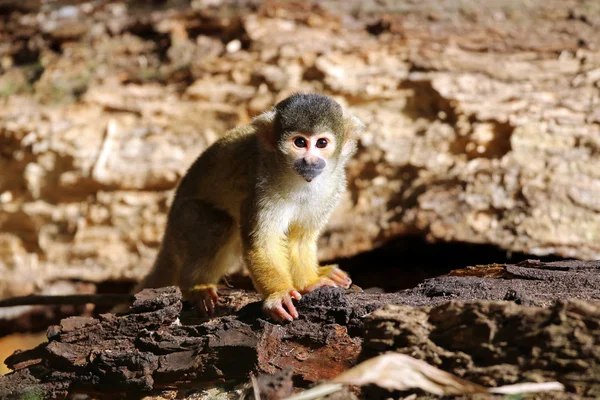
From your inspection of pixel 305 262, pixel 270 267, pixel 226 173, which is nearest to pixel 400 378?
pixel 270 267

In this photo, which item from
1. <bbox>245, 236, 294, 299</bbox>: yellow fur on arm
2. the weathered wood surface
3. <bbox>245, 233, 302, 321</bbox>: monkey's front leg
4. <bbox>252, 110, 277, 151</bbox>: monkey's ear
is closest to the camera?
the weathered wood surface

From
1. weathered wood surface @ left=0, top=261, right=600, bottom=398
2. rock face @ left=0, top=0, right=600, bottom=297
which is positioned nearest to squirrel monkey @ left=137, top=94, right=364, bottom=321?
weathered wood surface @ left=0, top=261, right=600, bottom=398

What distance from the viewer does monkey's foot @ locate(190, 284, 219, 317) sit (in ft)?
13.4

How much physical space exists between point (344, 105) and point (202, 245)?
2.14 metres

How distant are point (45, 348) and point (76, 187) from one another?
2887 mm

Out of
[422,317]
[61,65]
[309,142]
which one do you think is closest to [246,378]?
[422,317]

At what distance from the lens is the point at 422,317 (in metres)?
2.65

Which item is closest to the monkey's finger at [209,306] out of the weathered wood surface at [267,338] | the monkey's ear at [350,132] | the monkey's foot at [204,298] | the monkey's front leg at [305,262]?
the monkey's foot at [204,298]

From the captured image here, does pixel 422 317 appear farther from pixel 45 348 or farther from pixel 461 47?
pixel 461 47

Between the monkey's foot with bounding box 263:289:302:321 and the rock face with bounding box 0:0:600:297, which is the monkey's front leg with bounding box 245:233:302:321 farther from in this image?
the rock face with bounding box 0:0:600:297

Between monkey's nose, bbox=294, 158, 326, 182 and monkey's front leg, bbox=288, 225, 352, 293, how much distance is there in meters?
0.60

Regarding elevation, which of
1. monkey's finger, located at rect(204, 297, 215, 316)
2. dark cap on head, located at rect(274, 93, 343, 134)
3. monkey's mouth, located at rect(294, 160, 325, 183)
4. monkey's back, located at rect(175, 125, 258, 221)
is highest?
dark cap on head, located at rect(274, 93, 343, 134)

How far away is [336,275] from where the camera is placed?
440cm

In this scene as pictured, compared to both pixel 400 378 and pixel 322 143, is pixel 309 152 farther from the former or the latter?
pixel 400 378
